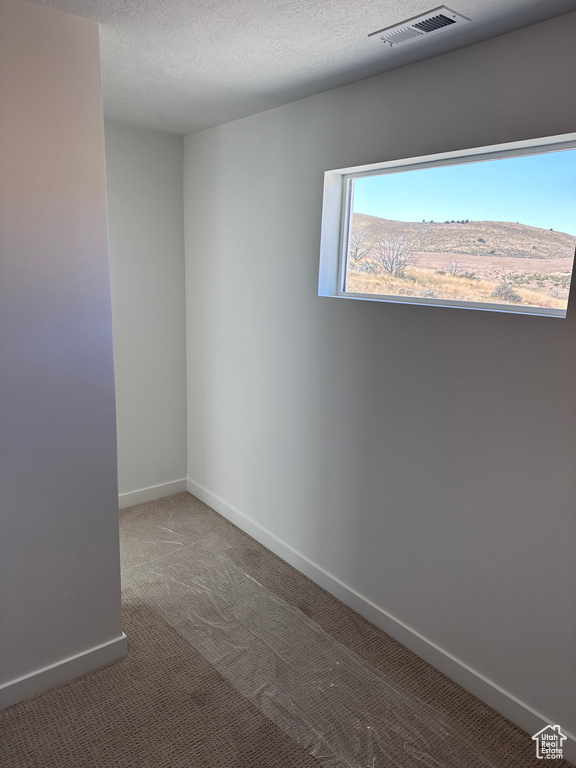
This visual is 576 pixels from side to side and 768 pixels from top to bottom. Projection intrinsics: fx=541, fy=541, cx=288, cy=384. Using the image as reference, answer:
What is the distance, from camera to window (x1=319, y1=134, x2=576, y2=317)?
1.90 metres

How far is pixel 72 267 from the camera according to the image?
6.39 feet

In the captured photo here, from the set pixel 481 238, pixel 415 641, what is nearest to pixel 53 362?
pixel 481 238

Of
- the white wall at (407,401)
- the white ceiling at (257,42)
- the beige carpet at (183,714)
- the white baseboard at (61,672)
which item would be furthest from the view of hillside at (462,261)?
the white baseboard at (61,672)

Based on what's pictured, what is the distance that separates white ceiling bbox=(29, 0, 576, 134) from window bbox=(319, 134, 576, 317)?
1.27ft

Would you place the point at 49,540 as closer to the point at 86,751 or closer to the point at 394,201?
the point at 86,751

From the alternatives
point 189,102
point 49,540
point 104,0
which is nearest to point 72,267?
point 104,0

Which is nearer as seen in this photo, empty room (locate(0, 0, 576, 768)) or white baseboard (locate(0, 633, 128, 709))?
empty room (locate(0, 0, 576, 768))

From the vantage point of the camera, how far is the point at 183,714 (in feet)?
6.63

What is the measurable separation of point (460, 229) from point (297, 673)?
1.94 metres

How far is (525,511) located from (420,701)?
87 centimetres

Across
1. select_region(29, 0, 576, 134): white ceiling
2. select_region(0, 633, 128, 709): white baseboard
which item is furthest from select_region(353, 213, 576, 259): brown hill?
select_region(0, 633, 128, 709): white baseboard

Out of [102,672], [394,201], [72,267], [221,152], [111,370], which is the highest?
[221,152]

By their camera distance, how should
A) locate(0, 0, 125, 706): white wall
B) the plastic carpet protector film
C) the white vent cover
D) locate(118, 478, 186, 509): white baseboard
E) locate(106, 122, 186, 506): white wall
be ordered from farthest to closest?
locate(118, 478, 186, 509): white baseboard < locate(106, 122, 186, 506): white wall < the plastic carpet protector film < locate(0, 0, 125, 706): white wall < the white vent cover

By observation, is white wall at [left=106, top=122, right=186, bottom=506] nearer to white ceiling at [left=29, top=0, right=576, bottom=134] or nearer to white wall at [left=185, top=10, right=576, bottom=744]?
white wall at [left=185, top=10, right=576, bottom=744]
